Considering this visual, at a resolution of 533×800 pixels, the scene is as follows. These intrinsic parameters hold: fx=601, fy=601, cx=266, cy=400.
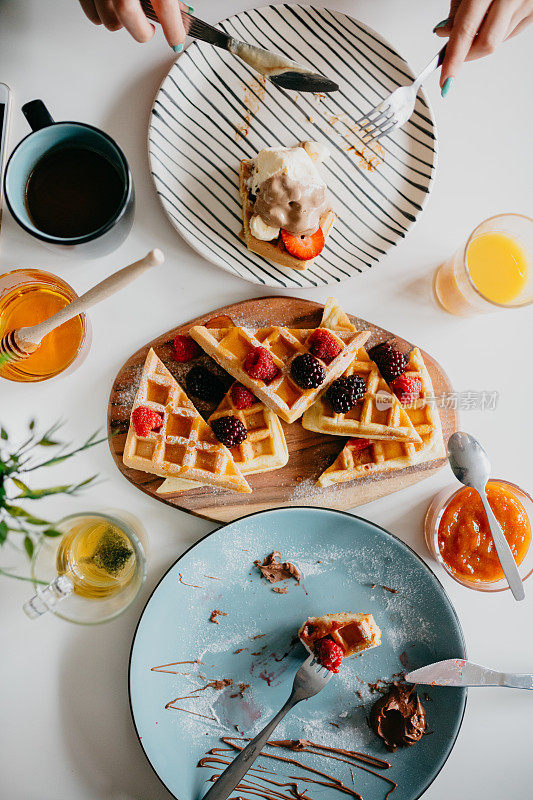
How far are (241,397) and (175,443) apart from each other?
0.25 m

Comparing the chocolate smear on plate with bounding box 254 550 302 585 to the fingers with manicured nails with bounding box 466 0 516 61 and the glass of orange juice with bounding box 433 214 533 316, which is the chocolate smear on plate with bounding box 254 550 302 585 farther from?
the fingers with manicured nails with bounding box 466 0 516 61

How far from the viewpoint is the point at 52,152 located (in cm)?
180

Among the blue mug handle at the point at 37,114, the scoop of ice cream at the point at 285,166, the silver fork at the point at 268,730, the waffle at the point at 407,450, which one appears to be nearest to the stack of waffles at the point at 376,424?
the waffle at the point at 407,450

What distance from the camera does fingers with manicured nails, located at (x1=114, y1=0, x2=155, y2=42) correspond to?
167cm

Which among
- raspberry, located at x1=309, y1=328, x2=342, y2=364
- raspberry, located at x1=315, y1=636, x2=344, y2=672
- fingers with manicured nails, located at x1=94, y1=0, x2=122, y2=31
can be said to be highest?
fingers with manicured nails, located at x1=94, y1=0, x2=122, y2=31

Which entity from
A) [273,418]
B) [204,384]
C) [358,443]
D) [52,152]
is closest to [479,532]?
[358,443]

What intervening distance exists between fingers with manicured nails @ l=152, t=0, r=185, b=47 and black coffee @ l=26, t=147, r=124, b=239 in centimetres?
39

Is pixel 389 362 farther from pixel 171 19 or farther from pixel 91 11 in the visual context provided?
pixel 91 11

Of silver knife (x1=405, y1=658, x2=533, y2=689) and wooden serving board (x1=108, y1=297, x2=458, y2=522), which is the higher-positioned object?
wooden serving board (x1=108, y1=297, x2=458, y2=522)

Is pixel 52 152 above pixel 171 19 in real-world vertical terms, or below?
below

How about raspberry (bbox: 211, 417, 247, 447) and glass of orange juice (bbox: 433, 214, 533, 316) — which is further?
glass of orange juice (bbox: 433, 214, 533, 316)

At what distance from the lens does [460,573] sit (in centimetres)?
194

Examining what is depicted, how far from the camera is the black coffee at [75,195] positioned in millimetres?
1814

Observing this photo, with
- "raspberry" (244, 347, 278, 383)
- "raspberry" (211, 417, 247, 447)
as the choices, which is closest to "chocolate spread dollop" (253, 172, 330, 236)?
"raspberry" (244, 347, 278, 383)
